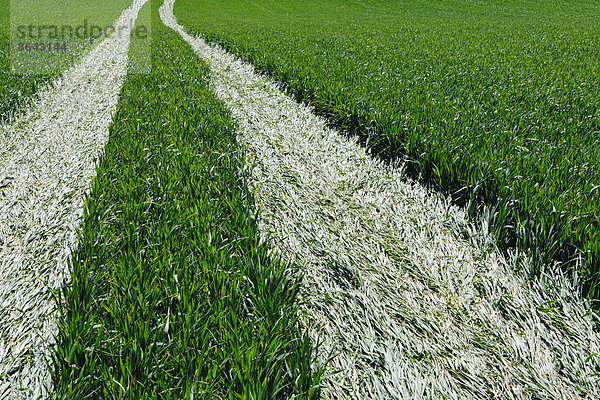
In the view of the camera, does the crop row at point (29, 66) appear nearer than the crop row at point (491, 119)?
No

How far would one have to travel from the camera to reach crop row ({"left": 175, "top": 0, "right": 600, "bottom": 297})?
2797 mm

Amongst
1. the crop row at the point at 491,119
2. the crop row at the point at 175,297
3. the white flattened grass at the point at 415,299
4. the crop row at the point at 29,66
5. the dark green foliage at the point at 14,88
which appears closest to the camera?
the crop row at the point at 175,297

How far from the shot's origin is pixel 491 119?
4883 millimetres

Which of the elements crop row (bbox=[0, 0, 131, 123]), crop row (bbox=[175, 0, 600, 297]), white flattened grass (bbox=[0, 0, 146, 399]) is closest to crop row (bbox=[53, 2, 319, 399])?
white flattened grass (bbox=[0, 0, 146, 399])

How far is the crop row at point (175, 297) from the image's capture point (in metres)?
1.67

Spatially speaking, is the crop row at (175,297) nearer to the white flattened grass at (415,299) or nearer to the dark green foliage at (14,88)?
the white flattened grass at (415,299)

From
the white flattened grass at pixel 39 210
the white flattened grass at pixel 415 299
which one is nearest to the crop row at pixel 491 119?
the white flattened grass at pixel 415 299

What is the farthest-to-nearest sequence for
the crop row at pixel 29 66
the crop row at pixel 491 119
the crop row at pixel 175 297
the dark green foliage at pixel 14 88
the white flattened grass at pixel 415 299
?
1. the crop row at pixel 29 66
2. the dark green foliage at pixel 14 88
3. the crop row at pixel 491 119
4. the white flattened grass at pixel 415 299
5. the crop row at pixel 175 297

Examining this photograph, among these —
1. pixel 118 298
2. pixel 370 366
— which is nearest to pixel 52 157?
pixel 118 298

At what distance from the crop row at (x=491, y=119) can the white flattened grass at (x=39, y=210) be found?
10.6 ft

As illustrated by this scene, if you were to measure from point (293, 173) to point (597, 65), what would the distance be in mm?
8405

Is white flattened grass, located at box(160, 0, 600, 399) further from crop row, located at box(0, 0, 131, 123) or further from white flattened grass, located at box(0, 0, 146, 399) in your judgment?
crop row, located at box(0, 0, 131, 123)

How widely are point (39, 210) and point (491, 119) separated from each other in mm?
5266

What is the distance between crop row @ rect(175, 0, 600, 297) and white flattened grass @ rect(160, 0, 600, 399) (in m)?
0.25
